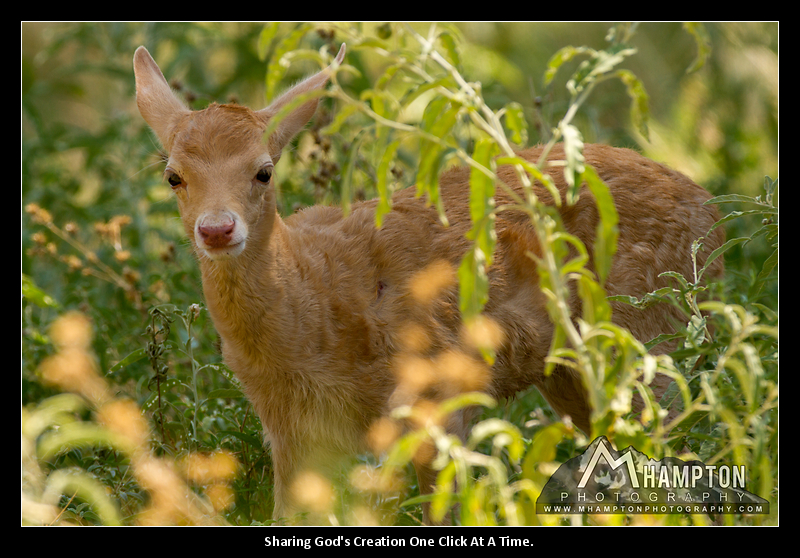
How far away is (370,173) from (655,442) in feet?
12.6

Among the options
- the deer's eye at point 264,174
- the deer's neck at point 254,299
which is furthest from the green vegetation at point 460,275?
the deer's eye at point 264,174

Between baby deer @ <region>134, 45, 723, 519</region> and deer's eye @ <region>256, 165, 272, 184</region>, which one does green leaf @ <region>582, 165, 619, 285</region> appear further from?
deer's eye @ <region>256, 165, 272, 184</region>

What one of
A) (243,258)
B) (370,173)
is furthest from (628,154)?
(243,258)

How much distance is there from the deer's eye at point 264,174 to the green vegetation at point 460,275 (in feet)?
1.43

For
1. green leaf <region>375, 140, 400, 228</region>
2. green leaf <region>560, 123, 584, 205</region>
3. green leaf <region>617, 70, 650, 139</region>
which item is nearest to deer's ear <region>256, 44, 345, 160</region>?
green leaf <region>375, 140, 400, 228</region>

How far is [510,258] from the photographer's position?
4664 mm

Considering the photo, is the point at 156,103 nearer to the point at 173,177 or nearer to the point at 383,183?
the point at 173,177

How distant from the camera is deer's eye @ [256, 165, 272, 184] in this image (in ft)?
13.5

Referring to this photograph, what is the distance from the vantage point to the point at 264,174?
4141mm

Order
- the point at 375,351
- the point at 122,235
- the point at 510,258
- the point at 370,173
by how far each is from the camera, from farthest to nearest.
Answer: the point at 122,235, the point at 370,173, the point at 510,258, the point at 375,351

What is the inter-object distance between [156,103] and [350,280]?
1463mm

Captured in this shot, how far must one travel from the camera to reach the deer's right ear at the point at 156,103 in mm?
4480

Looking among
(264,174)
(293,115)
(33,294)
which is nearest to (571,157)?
(264,174)
